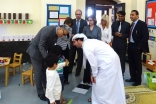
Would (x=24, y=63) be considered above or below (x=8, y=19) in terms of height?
below

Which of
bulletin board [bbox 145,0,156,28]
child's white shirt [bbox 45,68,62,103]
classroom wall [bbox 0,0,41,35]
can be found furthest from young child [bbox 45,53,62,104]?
bulletin board [bbox 145,0,156,28]

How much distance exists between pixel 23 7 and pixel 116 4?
3260mm

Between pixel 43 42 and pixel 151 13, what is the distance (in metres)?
3.79

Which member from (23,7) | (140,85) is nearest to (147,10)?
(140,85)

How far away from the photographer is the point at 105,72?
102 inches

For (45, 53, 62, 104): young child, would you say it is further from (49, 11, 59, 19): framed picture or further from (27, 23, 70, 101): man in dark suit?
(49, 11, 59, 19): framed picture

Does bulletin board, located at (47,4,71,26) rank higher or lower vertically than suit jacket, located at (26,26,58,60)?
higher

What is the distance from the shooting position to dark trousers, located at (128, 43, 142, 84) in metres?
3.86

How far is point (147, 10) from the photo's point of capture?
18.5 feet

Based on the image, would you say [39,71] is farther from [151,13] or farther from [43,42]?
[151,13]

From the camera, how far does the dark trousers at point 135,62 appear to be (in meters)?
3.86

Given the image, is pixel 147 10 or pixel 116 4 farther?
pixel 116 4

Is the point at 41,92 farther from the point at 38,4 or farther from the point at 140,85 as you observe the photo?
the point at 38,4

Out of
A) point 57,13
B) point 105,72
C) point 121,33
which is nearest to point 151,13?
point 121,33
